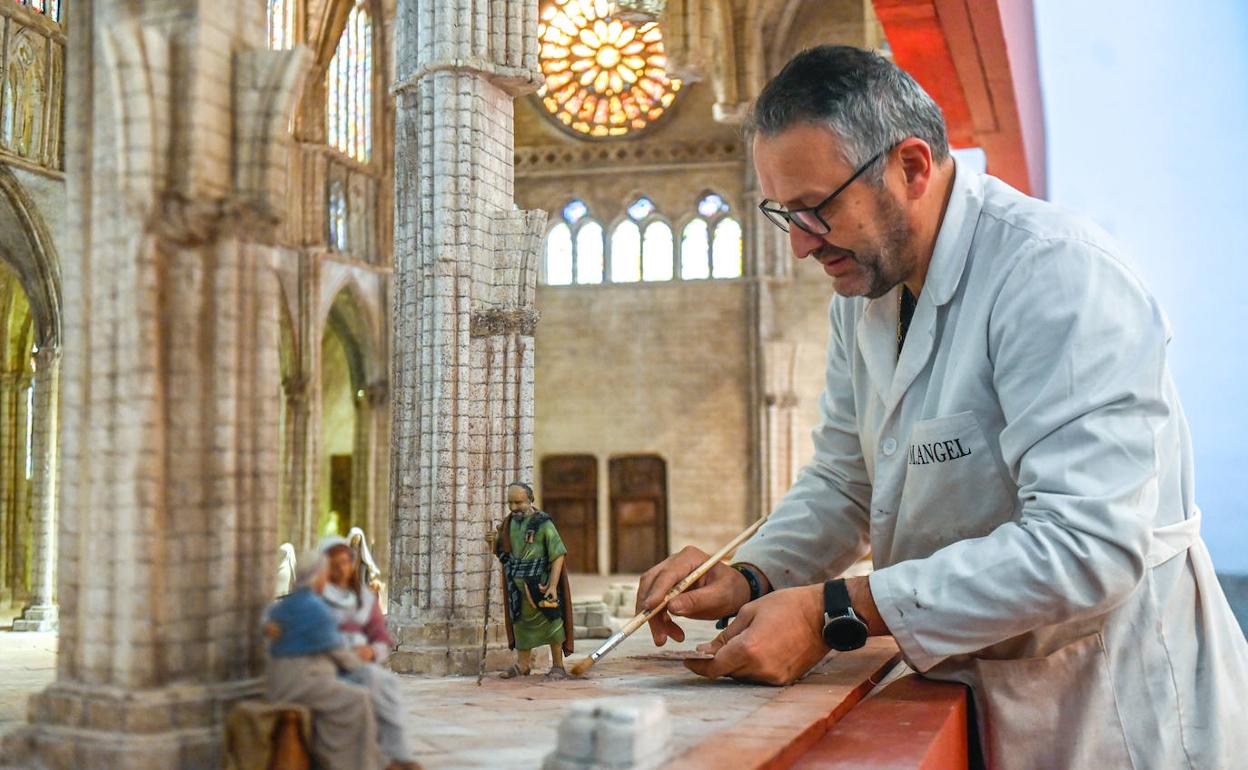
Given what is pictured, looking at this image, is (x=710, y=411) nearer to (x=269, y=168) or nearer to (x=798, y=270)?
(x=798, y=270)

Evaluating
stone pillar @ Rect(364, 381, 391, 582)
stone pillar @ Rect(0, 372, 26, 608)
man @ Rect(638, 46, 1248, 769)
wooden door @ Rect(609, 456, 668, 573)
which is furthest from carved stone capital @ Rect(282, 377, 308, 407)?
man @ Rect(638, 46, 1248, 769)

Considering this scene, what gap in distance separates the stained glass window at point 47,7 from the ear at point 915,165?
16.4 meters

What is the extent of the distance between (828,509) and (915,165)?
3.46ft

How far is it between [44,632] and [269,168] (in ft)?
44.3

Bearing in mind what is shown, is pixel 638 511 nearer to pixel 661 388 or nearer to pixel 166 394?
pixel 661 388

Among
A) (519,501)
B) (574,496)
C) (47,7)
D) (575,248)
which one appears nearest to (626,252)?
(575,248)

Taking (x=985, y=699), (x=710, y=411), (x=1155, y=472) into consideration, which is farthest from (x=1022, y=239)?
(x=710, y=411)

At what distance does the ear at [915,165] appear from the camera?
2918 mm

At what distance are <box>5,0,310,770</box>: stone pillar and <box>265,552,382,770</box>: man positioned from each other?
0.31 m

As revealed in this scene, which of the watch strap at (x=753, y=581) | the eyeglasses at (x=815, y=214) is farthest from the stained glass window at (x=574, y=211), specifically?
the eyeglasses at (x=815, y=214)

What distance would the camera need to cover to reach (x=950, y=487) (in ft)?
9.74

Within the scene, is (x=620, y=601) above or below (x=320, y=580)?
below

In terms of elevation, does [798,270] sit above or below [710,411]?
above

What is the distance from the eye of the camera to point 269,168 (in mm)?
2006
